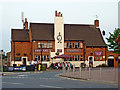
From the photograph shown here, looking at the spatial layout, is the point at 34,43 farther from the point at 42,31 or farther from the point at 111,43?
the point at 111,43

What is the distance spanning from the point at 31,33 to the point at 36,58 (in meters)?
5.35

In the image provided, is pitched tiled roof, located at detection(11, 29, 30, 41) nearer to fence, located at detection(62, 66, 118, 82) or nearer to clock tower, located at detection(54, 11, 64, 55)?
clock tower, located at detection(54, 11, 64, 55)

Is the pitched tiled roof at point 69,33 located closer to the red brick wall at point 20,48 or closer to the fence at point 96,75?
the red brick wall at point 20,48

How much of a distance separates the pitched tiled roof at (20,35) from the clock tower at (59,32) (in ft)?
20.1

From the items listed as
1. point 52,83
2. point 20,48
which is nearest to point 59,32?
point 20,48

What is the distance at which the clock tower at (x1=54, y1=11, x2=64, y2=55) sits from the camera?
66.7 meters

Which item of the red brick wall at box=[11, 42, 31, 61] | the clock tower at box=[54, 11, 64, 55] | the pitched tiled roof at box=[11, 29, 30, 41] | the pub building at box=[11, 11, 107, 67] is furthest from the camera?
the clock tower at box=[54, 11, 64, 55]

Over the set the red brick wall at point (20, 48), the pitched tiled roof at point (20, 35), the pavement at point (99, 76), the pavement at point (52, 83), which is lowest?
the pavement at point (52, 83)

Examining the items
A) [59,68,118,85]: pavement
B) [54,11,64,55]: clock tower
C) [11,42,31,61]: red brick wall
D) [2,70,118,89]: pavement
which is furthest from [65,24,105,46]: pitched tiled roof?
[2,70,118,89]: pavement

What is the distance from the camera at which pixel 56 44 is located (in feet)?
220

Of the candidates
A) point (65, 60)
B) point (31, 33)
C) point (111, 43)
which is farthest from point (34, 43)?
point (111, 43)

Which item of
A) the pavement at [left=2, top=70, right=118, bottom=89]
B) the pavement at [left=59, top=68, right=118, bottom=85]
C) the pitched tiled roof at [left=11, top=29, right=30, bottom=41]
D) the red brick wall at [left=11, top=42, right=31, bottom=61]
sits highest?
the pitched tiled roof at [left=11, top=29, right=30, bottom=41]

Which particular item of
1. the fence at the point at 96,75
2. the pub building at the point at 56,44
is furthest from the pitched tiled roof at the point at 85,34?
the fence at the point at 96,75

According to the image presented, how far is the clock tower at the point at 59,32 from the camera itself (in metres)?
66.7
